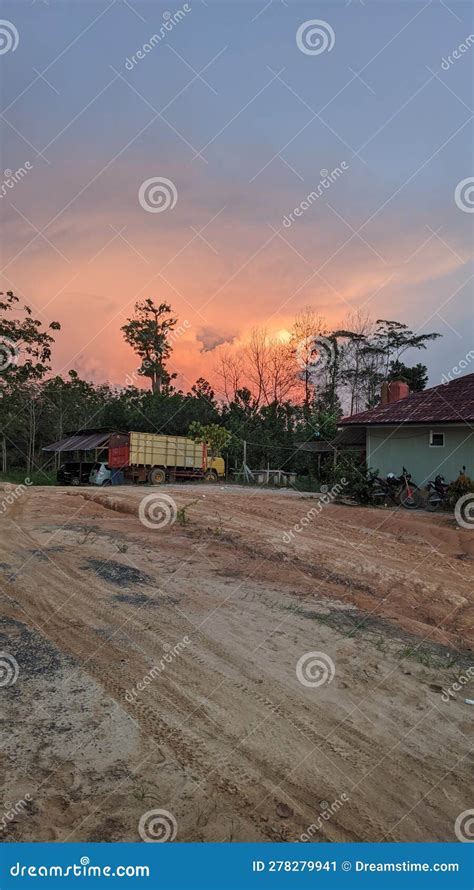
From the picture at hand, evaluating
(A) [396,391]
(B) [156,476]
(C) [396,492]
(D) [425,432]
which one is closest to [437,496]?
(C) [396,492]

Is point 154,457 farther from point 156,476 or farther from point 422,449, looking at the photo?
point 422,449

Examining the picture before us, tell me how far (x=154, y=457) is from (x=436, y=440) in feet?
37.7

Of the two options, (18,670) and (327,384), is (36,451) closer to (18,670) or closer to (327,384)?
(327,384)

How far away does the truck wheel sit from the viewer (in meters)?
23.7

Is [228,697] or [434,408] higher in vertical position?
[434,408]

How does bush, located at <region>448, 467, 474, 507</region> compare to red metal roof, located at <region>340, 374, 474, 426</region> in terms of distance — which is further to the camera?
red metal roof, located at <region>340, 374, 474, 426</region>

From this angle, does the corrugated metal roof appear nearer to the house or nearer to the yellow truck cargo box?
Answer: the yellow truck cargo box

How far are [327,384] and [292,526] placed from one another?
93.2ft

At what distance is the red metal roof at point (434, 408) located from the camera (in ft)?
55.9

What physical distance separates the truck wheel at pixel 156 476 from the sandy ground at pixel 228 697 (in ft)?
47.1

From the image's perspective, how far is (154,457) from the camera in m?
23.8

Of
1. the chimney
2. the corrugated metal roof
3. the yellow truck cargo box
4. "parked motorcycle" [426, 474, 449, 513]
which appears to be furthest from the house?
the corrugated metal roof

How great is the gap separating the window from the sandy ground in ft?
29.9

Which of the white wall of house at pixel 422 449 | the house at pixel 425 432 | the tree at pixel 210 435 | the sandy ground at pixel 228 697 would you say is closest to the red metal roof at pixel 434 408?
the house at pixel 425 432
